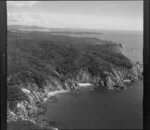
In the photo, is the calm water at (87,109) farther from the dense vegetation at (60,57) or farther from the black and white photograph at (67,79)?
the dense vegetation at (60,57)

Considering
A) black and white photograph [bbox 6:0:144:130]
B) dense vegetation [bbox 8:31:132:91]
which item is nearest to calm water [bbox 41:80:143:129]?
black and white photograph [bbox 6:0:144:130]

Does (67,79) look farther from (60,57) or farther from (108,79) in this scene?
(108,79)

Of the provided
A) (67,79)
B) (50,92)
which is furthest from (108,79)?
(50,92)

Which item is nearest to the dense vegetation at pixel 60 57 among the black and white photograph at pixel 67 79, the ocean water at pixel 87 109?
the black and white photograph at pixel 67 79

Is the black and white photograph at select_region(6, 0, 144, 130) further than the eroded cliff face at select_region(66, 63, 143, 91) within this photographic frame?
No

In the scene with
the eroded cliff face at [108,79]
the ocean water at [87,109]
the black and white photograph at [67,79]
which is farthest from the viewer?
the eroded cliff face at [108,79]

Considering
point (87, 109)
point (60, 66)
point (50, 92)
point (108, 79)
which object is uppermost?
point (60, 66)

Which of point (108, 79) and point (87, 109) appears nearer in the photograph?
point (108, 79)

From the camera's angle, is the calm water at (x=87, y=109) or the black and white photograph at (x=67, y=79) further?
the calm water at (x=87, y=109)

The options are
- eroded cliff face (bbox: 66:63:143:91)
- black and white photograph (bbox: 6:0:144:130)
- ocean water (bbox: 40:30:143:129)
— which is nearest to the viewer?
black and white photograph (bbox: 6:0:144:130)

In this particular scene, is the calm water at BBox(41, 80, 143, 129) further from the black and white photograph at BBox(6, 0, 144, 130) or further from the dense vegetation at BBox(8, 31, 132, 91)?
the dense vegetation at BBox(8, 31, 132, 91)

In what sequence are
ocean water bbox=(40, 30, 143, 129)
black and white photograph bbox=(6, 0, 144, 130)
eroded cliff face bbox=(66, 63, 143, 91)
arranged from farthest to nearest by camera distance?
1. eroded cliff face bbox=(66, 63, 143, 91)
2. ocean water bbox=(40, 30, 143, 129)
3. black and white photograph bbox=(6, 0, 144, 130)

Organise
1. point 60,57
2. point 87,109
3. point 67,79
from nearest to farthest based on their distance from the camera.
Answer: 1. point 67,79
2. point 60,57
3. point 87,109
